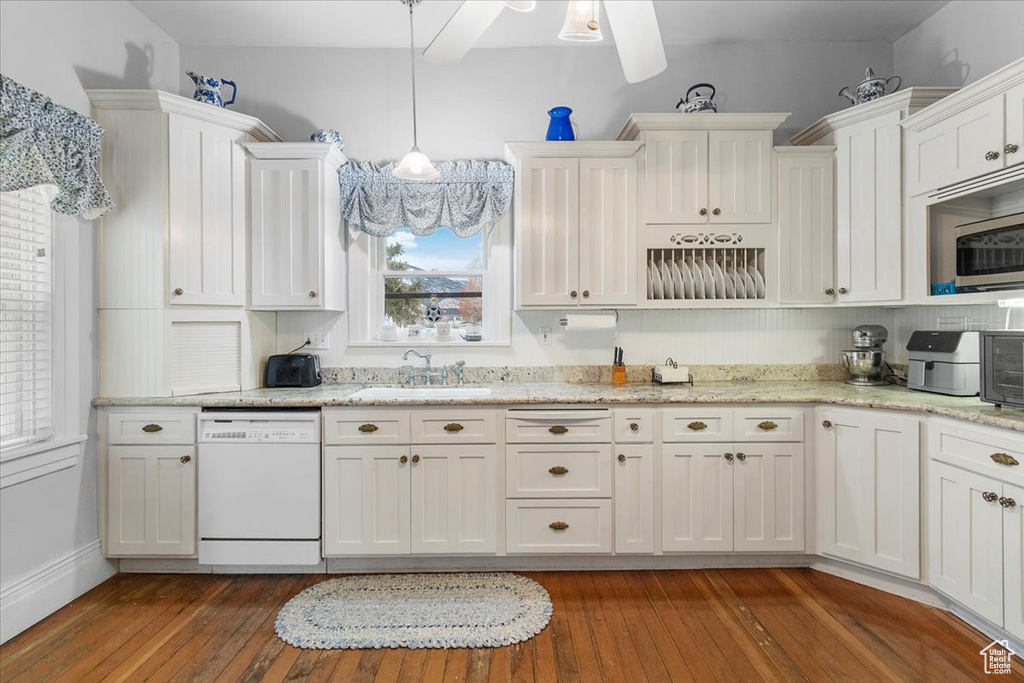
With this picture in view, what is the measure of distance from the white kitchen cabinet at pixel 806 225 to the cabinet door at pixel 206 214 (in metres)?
3.05

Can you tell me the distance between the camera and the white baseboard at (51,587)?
2133mm

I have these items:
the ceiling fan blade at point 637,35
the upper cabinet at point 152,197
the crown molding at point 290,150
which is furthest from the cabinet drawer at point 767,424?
the upper cabinet at point 152,197

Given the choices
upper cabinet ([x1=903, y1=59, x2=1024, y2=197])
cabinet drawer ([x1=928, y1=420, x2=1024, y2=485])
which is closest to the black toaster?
cabinet drawer ([x1=928, y1=420, x2=1024, y2=485])

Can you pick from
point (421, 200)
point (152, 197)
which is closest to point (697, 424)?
point (421, 200)

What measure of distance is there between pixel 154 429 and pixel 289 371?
28.2 inches

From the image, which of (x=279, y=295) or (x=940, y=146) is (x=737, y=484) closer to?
(x=940, y=146)

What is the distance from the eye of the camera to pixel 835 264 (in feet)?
9.51

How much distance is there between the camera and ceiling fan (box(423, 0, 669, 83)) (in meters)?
1.57

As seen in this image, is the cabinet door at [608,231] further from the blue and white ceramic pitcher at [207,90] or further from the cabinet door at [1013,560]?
the blue and white ceramic pitcher at [207,90]

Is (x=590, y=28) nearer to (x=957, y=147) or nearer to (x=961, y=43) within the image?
(x=957, y=147)

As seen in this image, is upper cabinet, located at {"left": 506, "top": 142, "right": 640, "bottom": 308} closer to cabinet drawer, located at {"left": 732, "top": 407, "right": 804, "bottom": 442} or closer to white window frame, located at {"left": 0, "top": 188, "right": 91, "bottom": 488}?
cabinet drawer, located at {"left": 732, "top": 407, "right": 804, "bottom": 442}

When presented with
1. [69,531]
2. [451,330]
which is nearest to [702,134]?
[451,330]

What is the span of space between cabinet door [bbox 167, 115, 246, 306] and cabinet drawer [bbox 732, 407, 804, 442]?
2.78 m

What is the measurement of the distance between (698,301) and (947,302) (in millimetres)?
1127
